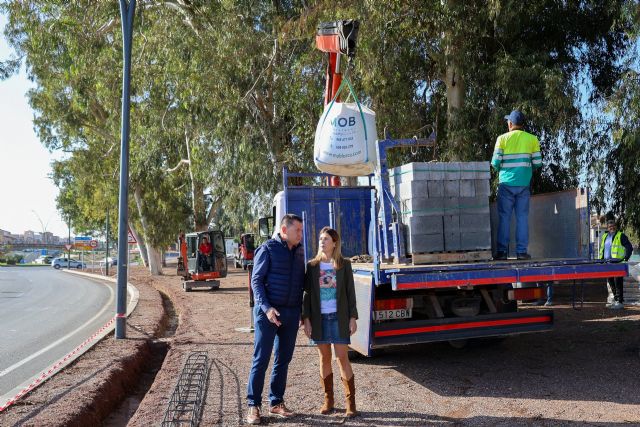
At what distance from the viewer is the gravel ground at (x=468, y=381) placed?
18.3 feet

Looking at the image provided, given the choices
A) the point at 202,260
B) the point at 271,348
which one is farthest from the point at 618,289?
the point at 202,260

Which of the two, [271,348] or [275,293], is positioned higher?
[275,293]

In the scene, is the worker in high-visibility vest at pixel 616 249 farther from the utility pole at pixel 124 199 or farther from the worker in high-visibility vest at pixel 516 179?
the utility pole at pixel 124 199

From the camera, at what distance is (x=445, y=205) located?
6891 millimetres

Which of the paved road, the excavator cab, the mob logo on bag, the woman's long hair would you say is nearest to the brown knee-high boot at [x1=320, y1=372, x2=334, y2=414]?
the woman's long hair

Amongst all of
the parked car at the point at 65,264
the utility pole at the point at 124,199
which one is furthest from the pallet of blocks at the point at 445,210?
the parked car at the point at 65,264

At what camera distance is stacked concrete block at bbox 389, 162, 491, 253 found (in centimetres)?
678

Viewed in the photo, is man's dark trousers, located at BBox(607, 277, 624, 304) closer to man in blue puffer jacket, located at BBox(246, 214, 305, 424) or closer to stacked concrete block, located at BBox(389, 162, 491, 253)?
stacked concrete block, located at BBox(389, 162, 491, 253)

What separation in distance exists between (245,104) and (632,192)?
9.94 m

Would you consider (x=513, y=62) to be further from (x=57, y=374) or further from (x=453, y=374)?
(x=57, y=374)

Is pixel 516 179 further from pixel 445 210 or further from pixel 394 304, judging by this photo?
pixel 394 304

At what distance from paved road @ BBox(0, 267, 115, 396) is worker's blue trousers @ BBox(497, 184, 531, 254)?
20.4 ft

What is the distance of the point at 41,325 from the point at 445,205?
35.5 feet

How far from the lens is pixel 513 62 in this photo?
1321 cm
